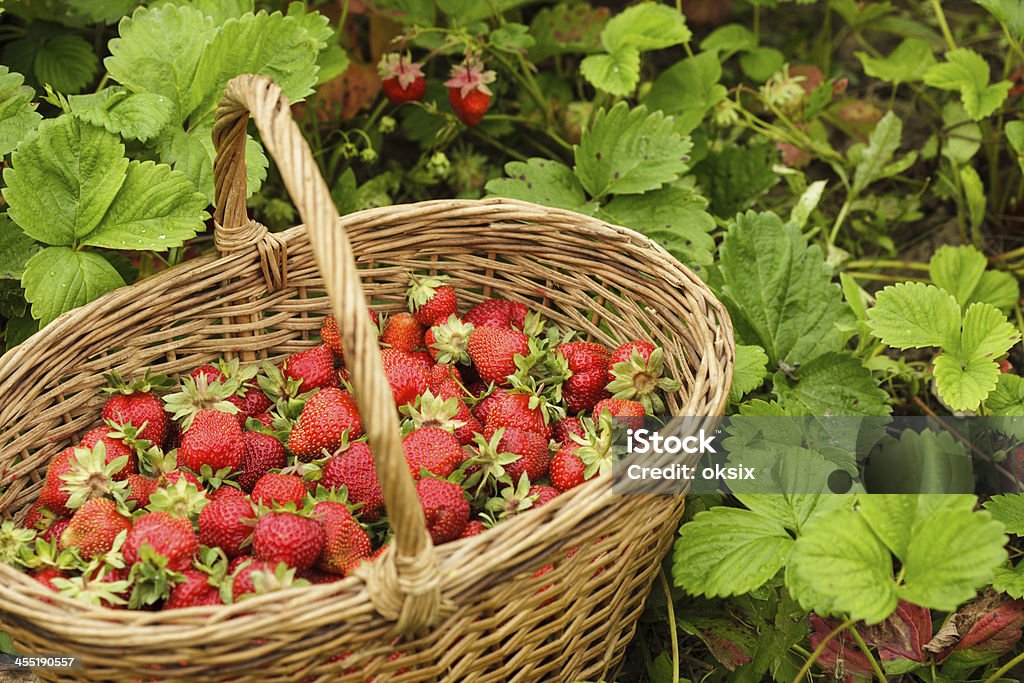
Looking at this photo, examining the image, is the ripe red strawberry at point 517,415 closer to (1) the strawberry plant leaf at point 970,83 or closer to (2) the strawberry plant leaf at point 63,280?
(2) the strawberry plant leaf at point 63,280

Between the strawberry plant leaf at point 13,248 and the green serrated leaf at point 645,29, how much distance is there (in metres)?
1.11

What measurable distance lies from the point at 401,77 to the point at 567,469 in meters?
0.97

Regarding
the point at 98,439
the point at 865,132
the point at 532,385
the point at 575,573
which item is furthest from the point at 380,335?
the point at 865,132

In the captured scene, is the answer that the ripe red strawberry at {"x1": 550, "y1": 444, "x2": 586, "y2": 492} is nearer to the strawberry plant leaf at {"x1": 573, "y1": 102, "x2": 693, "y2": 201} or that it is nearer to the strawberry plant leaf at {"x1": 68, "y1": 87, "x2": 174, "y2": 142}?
the strawberry plant leaf at {"x1": 573, "y1": 102, "x2": 693, "y2": 201}

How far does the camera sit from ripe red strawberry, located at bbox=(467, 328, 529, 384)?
4.58 ft

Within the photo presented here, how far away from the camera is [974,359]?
1381mm

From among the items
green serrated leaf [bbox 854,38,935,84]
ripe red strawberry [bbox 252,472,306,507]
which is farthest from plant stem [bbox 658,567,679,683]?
green serrated leaf [bbox 854,38,935,84]

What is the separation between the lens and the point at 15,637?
0.97 m

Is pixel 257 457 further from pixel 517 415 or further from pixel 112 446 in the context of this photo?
pixel 517 415

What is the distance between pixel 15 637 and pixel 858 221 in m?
1.87

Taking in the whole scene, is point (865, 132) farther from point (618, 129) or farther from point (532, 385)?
point (532, 385)

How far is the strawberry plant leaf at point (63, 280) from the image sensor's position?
1.33 meters

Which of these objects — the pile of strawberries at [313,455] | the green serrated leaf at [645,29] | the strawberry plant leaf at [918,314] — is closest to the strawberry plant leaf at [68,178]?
the pile of strawberries at [313,455]

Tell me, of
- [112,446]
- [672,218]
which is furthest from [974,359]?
[112,446]
